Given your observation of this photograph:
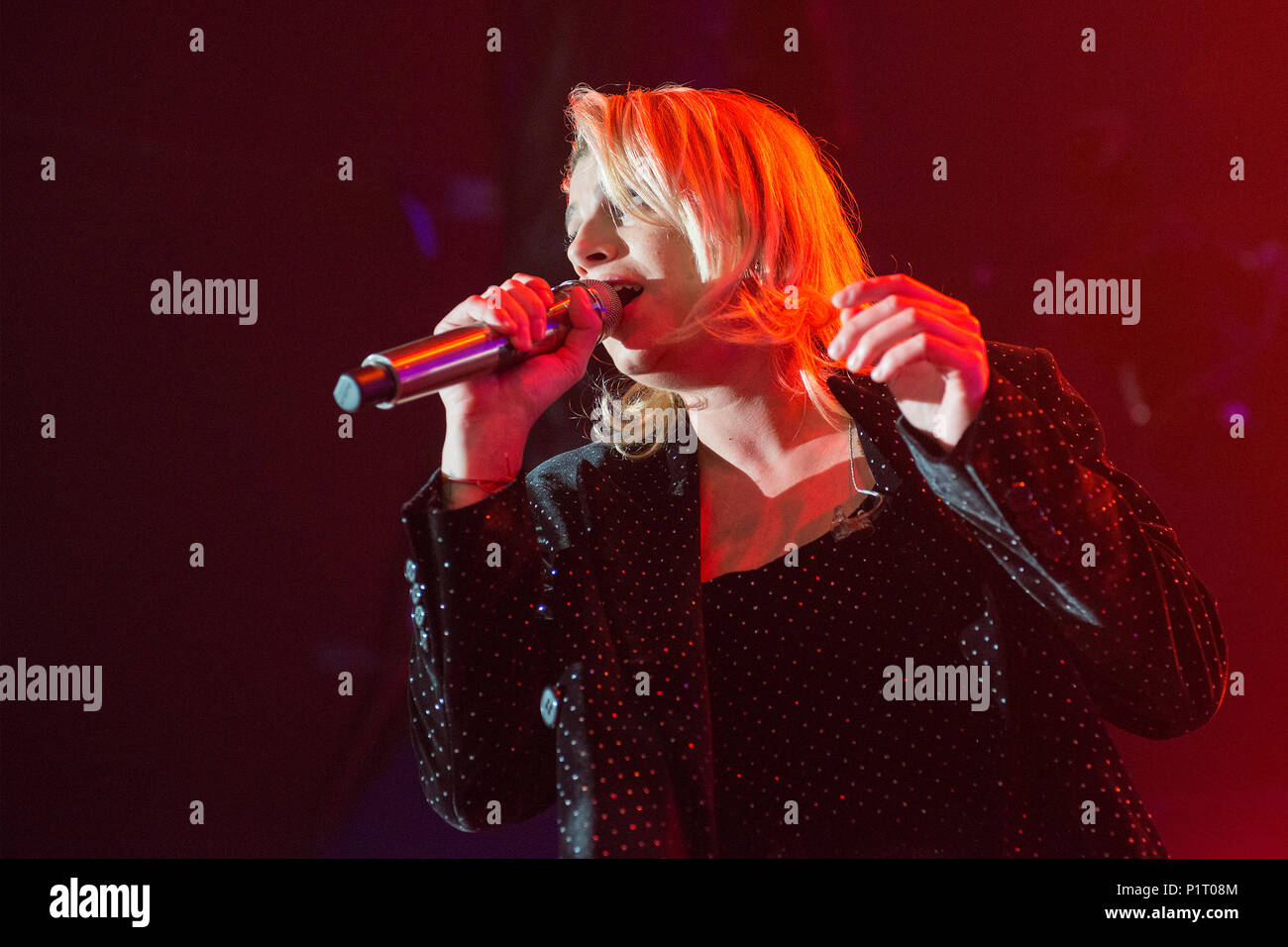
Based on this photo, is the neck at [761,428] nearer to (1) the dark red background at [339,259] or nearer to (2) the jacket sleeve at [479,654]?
(2) the jacket sleeve at [479,654]

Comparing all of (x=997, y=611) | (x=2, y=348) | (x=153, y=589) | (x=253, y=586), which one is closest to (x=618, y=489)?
(x=997, y=611)

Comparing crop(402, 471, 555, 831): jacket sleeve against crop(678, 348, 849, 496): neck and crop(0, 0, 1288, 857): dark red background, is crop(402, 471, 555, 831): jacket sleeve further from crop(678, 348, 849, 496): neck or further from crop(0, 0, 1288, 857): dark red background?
crop(0, 0, 1288, 857): dark red background

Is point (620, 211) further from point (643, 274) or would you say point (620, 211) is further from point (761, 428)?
point (761, 428)

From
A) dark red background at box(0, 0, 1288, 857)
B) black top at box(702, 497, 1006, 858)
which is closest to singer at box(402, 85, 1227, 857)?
black top at box(702, 497, 1006, 858)

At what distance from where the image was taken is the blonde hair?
1.09 metres

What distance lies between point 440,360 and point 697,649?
0.41 m

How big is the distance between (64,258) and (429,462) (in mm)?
608

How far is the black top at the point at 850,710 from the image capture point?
1.00 metres

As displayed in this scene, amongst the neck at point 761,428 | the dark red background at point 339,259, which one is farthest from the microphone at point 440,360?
the dark red background at point 339,259

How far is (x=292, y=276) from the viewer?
4.79 ft

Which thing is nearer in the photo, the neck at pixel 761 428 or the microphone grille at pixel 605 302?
the microphone grille at pixel 605 302

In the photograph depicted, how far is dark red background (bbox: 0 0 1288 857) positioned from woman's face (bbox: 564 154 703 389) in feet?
1.32

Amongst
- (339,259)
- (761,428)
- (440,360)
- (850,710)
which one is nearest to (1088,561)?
(850,710)

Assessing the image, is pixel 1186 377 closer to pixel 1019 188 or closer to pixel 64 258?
pixel 1019 188
